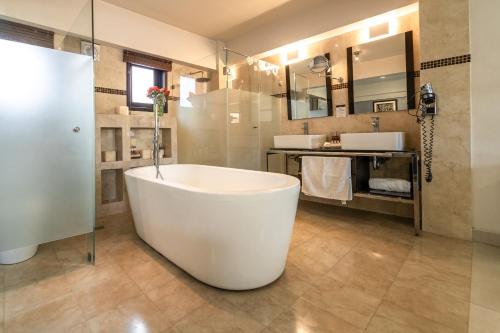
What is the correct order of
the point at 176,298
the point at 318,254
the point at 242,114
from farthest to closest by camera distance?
the point at 242,114 < the point at 318,254 < the point at 176,298

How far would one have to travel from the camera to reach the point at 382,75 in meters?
2.86

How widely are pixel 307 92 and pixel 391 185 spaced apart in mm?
1729

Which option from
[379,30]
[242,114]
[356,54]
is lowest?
[242,114]

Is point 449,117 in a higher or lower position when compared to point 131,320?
higher

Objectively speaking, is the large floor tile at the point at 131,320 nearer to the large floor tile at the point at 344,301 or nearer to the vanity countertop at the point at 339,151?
the large floor tile at the point at 344,301

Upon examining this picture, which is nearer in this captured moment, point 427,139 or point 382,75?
point 427,139

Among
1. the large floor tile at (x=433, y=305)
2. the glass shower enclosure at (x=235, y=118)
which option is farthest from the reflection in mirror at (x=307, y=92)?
A: the large floor tile at (x=433, y=305)

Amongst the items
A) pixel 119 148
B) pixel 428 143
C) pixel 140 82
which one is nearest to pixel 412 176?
pixel 428 143

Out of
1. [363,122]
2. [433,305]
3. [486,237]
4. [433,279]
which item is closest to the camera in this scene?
[433,305]

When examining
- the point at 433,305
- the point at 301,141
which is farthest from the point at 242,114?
the point at 433,305

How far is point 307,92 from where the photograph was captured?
3525mm

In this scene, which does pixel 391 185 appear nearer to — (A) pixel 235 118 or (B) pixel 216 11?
(A) pixel 235 118

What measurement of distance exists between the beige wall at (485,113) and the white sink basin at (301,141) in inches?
59.4

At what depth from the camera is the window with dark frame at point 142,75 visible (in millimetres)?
3438
